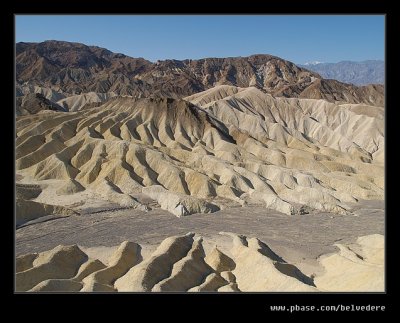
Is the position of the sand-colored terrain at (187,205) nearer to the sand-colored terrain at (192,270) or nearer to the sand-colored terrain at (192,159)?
the sand-colored terrain at (192,270)

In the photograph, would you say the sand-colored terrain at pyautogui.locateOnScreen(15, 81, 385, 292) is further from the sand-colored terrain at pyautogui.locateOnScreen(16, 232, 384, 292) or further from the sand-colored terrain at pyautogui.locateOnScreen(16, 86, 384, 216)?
the sand-colored terrain at pyautogui.locateOnScreen(16, 86, 384, 216)

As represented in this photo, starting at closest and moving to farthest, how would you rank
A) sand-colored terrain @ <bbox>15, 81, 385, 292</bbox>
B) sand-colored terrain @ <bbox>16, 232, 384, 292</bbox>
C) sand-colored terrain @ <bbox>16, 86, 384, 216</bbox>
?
sand-colored terrain @ <bbox>16, 232, 384, 292</bbox> → sand-colored terrain @ <bbox>15, 81, 385, 292</bbox> → sand-colored terrain @ <bbox>16, 86, 384, 216</bbox>

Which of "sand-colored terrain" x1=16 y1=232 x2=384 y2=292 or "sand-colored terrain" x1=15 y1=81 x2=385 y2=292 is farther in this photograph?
"sand-colored terrain" x1=15 y1=81 x2=385 y2=292

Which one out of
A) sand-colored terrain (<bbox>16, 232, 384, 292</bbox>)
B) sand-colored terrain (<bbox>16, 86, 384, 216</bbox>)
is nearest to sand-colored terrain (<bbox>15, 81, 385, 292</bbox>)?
sand-colored terrain (<bbox>16, 232, 384, 292</bbox>)

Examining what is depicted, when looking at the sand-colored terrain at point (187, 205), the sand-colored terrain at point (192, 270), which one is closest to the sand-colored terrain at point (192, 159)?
the sand-colored terrain at point (187, 205)

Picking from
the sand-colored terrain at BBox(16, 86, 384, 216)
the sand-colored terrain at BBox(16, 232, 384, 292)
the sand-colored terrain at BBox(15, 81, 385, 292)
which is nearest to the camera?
the sand-colored terrain at BBox(16, 232, 384, 292)

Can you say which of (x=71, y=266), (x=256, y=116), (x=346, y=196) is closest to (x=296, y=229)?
(x=346, y=196)

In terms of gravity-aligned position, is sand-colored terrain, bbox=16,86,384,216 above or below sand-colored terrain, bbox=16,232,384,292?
above

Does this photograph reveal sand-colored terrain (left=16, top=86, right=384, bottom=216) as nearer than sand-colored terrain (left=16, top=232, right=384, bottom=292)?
No
